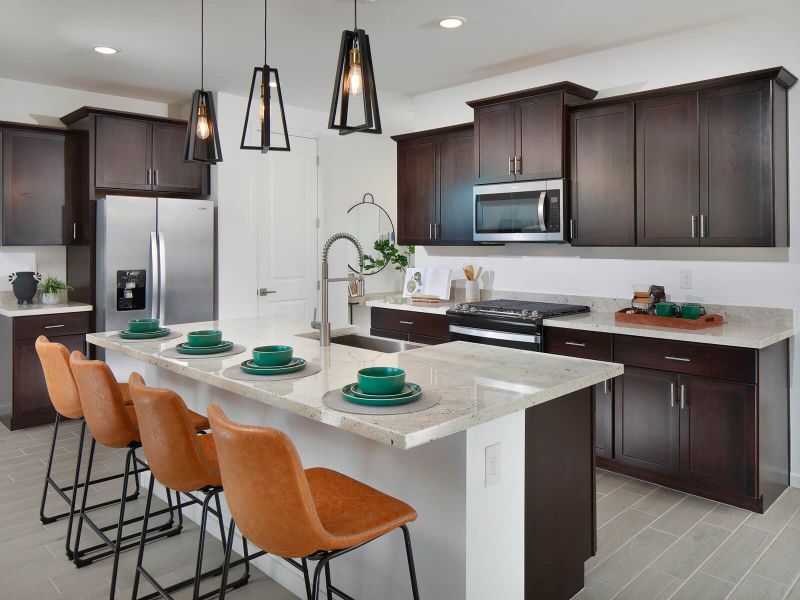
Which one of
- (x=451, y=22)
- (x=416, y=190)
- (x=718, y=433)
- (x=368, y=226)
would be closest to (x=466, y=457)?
(x=718, y=433)

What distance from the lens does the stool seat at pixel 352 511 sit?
1617mm

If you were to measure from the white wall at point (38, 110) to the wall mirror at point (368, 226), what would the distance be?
2.66 m

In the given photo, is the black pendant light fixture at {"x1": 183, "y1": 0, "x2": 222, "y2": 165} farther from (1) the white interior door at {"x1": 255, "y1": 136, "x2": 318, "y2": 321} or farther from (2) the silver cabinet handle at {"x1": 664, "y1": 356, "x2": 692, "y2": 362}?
(1) the white interior door at {"x1": 255, "y1": 136, "x2": 318, "y2": 321}

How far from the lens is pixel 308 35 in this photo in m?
3.99

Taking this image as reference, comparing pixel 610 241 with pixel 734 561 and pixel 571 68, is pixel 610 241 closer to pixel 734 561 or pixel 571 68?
pixel 571 68

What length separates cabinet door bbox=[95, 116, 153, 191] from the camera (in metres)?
4.90

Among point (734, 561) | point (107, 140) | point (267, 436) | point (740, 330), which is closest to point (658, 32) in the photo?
point (740, 330)

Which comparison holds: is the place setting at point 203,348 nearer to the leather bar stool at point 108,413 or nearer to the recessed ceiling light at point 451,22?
the leather bar stool at point 108,413

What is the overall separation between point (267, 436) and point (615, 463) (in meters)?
2.79

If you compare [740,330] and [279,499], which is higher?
[740,330]

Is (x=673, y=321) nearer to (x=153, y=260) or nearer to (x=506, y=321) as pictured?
(x=506, y=321)

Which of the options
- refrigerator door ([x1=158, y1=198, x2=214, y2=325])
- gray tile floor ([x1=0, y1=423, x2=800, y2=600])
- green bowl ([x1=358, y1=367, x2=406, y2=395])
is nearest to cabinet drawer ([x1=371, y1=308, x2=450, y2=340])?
refrigerator door ([x1=158, y1=198, x2=214, y2=325])

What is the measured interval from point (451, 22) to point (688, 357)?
92.1 inches

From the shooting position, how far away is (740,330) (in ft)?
11.2
